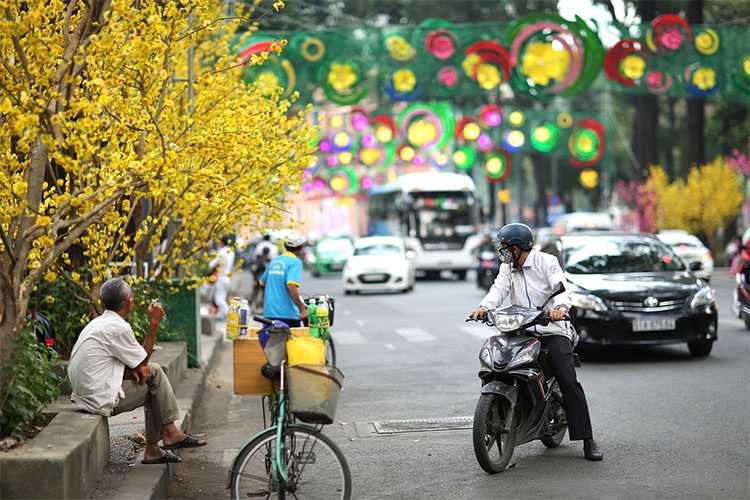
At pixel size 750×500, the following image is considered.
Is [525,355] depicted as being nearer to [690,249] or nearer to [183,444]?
[183,444]

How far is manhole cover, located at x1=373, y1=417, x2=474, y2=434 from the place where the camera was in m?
10.4

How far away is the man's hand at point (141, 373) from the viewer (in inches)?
298

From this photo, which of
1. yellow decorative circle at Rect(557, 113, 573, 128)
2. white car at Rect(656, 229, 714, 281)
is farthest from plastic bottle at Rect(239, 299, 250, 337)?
yellow decorative circle at Rect(557, 113, 573, 128)

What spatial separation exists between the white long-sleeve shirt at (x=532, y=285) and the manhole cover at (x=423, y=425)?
2.02 meters

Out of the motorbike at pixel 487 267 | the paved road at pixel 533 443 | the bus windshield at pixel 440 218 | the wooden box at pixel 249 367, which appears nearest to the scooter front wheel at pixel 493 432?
the paved road at pixel 533 443

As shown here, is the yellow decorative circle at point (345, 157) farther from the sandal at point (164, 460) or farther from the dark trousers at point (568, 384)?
the sandal at point (164, 460)

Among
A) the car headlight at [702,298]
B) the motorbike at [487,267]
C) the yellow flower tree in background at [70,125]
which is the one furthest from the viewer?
the motorbike at [487,267]

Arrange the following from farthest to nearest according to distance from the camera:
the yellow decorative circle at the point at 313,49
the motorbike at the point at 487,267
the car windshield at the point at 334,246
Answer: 1. the car windshield at the point at 334,246
2. the motorbike at the point at 487,267
3. the yellow decorative circle at the point at 313,49

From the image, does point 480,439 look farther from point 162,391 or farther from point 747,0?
point 747,0

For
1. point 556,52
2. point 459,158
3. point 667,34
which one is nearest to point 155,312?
point 556,52

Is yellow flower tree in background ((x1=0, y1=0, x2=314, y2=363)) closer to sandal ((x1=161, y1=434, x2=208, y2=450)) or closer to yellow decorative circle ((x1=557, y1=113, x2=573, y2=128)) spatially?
sandal ((x1=161, y1=434, x2=208, y2=450))

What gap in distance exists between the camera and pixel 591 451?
338 inches

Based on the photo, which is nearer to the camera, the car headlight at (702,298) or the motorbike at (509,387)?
the motorbike at (509,387)

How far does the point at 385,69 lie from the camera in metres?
29.2
